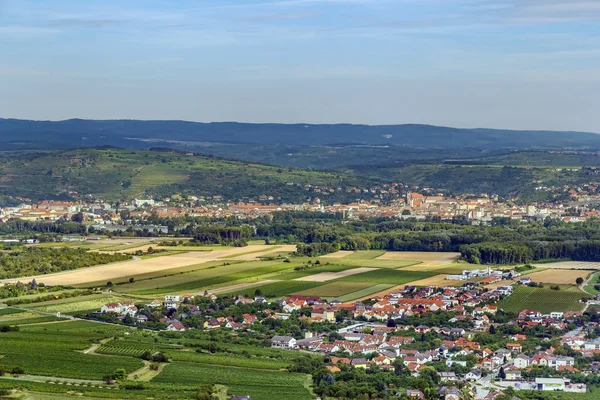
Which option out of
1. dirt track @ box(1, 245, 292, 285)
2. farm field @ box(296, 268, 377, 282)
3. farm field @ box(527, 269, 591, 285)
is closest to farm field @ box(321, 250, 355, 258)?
dirt track @ box(1, 245, 292, 285)

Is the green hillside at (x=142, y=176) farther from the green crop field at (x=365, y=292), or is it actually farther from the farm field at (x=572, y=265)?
the green crop field at (x=365, y=292)

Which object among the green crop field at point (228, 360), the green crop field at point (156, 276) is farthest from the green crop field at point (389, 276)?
the green crop field at point (228, 360)

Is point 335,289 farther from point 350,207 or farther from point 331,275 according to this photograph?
point 350,207

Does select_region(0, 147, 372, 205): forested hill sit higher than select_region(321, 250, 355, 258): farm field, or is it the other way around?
select_region(0, 147, 372, 205): forested hill

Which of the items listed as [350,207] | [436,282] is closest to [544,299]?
[436,282]

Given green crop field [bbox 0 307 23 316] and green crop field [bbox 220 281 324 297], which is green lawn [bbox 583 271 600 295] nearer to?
green crop field [bbox 220 281 324 297]

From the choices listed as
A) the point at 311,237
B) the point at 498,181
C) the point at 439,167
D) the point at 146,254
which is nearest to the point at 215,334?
the point at 146,254

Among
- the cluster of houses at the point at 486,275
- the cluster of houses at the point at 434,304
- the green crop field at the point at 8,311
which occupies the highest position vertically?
the cluster of houses at the point at 434,304
